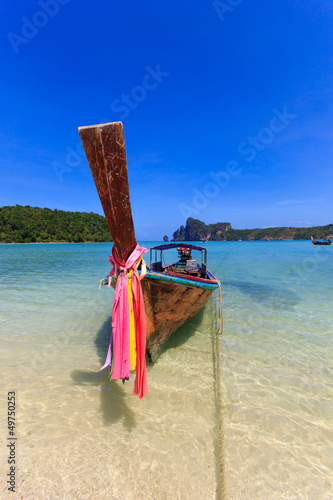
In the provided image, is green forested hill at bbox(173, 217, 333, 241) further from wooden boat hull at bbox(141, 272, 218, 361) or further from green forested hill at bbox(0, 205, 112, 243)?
wooden boat hull at bbox(141, 272, 218, 361)

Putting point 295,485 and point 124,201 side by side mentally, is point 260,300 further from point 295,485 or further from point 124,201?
point 124,201

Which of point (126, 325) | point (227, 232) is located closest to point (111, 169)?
point (126, 325)

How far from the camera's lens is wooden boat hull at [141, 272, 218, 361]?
4.33 m

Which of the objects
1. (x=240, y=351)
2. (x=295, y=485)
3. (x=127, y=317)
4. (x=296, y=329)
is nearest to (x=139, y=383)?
(x=127, y=317)

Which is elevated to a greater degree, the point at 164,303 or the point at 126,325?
the point at 126,325

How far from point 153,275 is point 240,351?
11.2 feet

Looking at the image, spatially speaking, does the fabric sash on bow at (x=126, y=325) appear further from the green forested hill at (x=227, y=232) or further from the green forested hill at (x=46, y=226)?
the green forested hill at (x=227, y=232)

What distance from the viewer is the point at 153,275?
13.7ft

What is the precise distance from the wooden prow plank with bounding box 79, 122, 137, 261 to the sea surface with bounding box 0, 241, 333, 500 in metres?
2.82

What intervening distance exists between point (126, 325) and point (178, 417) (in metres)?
1.91

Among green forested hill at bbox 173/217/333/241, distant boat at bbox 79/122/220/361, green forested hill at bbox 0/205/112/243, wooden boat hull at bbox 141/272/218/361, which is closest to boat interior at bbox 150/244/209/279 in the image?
wooden boat hull at bbox 141/272/218/361

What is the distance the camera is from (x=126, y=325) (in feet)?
9.39

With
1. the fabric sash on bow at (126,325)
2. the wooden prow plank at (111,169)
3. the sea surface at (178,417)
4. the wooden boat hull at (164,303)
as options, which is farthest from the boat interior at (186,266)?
the wooden prow plank at (111,169)

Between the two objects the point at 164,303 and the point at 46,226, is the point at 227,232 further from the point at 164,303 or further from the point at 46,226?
the point at 164,303
